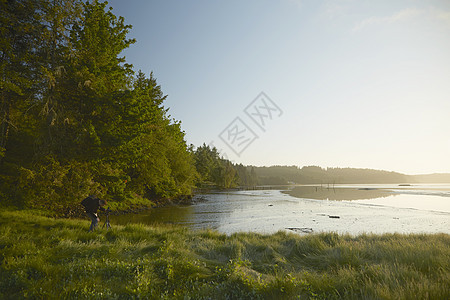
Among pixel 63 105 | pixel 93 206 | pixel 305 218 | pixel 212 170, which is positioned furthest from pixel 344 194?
pixel 63 105

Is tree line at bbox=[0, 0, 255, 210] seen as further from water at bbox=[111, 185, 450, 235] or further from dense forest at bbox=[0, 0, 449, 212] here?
water at bbox=[111, 185, 450, 235]

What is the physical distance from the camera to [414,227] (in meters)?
20.0

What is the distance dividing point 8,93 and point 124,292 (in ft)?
46.1

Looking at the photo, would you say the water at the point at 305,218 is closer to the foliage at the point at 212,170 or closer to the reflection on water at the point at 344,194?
the reflection on water at the point at 344,194

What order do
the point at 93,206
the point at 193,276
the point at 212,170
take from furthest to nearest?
the point at 212,170 → the point at 93,206 → the point at 193,276

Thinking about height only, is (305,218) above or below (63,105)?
below

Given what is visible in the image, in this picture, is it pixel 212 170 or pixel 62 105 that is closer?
pixel 62 105

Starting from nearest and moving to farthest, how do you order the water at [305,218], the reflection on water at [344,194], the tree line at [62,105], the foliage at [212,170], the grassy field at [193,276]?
the grassy field at [193,276]
the tree line at [62,105]
the water at [305,218]
the reflection on water at [344,194]
the foliage at [212,170]

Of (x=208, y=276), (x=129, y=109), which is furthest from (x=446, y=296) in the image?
(x=129, y=109)

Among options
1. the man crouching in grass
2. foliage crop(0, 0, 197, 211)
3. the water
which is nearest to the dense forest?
foliage crop(0, 0, 197, 211)

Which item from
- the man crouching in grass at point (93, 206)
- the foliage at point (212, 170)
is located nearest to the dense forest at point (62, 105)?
the man crouching in grass at point (93, 206)

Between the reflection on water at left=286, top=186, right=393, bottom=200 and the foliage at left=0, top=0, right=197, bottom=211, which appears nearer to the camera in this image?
the foliage at left=0, top=0, right=197, bottom=211

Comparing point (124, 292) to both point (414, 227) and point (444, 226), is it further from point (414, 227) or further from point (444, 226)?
point (444, 226)

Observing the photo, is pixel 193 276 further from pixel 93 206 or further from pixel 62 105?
pixel 62 105
